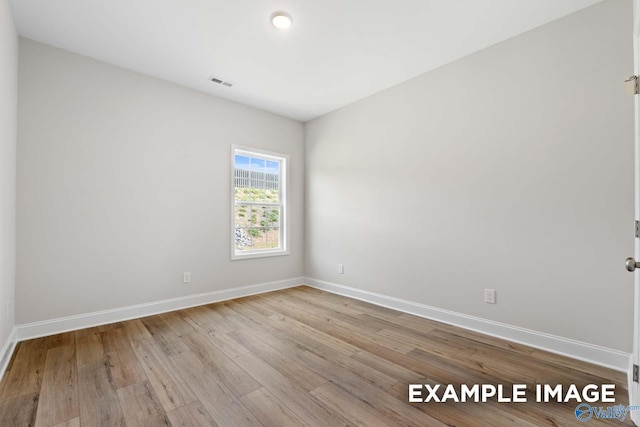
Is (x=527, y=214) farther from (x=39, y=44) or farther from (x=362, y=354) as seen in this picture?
(x=39, y=44)

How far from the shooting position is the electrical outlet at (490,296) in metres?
2.67

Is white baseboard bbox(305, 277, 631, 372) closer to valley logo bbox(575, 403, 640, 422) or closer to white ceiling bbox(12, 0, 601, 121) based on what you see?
valley logo bbox(575, 403, 640, 422)

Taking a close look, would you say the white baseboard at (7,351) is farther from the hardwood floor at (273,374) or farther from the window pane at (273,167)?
the window pane at (273,167)

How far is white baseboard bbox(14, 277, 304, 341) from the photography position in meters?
2.62

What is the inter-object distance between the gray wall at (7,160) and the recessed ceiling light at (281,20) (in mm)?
1865

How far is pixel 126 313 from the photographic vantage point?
308 centimetres

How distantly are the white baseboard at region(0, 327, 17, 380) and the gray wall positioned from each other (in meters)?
0.06

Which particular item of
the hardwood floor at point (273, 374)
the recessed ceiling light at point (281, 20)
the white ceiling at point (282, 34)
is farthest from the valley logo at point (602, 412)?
the recessed ceiling light at point (281, 20)

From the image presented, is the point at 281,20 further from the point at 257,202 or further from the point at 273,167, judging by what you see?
the point at 257,202

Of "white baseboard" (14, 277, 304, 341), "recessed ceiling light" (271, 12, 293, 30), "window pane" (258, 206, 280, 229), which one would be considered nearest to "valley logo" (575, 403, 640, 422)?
"recessed ceiling light" (271, 12, 293, 30)

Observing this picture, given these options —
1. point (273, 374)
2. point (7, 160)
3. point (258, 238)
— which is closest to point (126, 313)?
point (7, 160)

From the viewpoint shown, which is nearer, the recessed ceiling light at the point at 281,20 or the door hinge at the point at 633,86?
the door hinge at the point at 633,86

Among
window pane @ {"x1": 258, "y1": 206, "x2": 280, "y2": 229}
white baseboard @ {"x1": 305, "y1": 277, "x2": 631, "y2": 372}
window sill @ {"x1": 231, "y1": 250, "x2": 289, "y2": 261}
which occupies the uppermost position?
window pane @ {"x1": 258, "y1": 206, "x2": 280, "y2": 229}

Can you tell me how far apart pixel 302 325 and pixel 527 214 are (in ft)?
7.58
